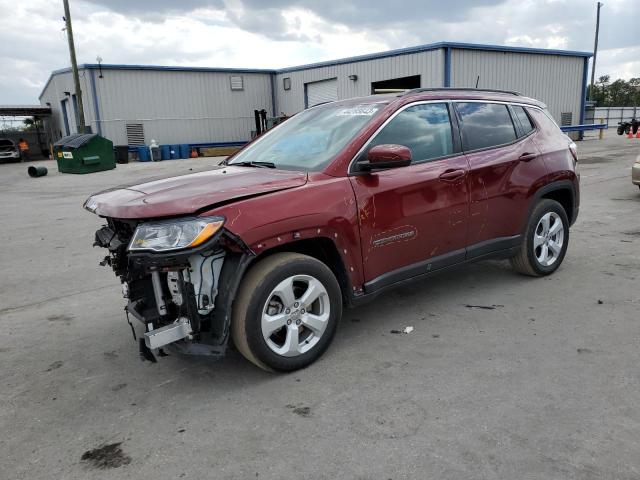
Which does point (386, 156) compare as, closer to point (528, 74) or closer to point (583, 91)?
point (528, 74)

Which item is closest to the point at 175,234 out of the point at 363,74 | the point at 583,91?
the point at 363,74

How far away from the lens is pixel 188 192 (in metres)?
3.09

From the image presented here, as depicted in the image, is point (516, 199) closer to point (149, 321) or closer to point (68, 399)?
point (149, 321)

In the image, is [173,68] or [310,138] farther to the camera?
[173,68]

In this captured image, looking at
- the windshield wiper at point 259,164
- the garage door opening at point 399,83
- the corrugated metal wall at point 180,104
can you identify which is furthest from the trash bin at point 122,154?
the windshield wiper at point 259,164

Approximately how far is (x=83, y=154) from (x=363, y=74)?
13.3m

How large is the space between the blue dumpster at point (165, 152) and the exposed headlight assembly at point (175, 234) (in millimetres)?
24408

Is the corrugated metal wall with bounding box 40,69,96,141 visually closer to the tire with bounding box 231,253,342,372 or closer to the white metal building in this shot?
the white metal building

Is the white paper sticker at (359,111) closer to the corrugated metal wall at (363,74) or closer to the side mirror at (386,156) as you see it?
the side mirror at (386,156)

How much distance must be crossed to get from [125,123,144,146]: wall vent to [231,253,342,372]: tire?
26.7 meters

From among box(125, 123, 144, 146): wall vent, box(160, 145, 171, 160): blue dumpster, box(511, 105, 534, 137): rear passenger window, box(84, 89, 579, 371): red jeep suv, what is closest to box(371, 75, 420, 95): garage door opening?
box(160, 145, 171, 160): blue dumpster

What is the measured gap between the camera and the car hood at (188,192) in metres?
2.91

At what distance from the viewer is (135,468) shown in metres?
2.50

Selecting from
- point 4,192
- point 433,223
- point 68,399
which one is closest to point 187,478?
point 68,399
